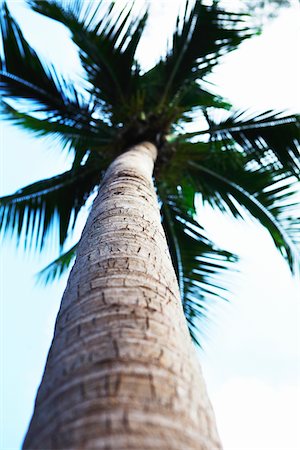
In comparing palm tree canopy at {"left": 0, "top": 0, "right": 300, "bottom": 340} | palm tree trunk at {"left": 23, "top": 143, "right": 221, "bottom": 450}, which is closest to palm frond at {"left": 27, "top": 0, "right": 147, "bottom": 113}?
palm tree canopy at {"left": 0, "top": 0, "right": 300, "bottom": 340}

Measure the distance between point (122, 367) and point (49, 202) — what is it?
15.1 ft

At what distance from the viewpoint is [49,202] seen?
17.3ft

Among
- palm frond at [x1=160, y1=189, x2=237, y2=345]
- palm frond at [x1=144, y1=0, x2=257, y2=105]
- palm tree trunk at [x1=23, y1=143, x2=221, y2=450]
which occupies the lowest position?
palm tree trunk at [x1=23, y1=143, x2=221, y2=450]

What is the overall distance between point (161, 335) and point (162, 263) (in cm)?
49

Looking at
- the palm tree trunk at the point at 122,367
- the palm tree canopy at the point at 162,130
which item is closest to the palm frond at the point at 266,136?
the palm tree canopy at the point at 162,130

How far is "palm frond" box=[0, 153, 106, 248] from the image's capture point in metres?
5.01

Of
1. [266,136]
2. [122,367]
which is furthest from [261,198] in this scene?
[122,367]

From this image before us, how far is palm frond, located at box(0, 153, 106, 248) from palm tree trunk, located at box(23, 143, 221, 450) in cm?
377

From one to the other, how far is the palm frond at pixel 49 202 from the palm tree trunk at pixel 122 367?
3.77 metres

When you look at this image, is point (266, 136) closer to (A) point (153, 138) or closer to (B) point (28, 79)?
(A) point (153, 138)

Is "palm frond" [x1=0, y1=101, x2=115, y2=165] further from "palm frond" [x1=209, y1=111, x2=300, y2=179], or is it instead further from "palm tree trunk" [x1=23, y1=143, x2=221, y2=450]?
"palm tree trunk" [x1=23, y1=143, x2=221, y2=450]

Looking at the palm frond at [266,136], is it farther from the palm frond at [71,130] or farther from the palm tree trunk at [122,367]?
the palm tree trunk at [122,367]

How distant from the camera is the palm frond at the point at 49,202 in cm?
501

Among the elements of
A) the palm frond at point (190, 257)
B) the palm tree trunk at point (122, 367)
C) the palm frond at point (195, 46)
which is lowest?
the palm tree trunk at point (122, 367)
